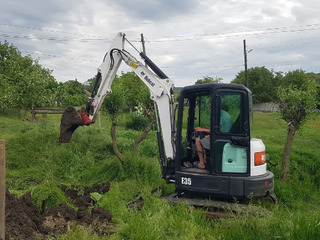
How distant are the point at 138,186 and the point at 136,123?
1184 centimetres

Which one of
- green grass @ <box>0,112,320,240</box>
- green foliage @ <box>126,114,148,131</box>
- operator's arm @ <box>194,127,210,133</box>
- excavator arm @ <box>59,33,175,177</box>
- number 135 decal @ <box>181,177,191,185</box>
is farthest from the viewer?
green foliage @ <box>126,114,148,131</box>

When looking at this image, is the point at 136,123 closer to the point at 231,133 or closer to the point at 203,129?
the point at 203,129

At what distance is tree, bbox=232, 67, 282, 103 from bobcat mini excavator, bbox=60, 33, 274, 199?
57.8 metres

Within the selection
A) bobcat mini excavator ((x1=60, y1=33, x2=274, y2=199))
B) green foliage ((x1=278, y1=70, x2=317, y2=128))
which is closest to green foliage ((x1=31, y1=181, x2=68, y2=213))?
bobcat mini excavator ((x1=60, y1=33, x2=274, y2=199))

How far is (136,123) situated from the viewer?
68.0 ft

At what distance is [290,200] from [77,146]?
22.9 ft

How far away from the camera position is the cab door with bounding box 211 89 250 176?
248 inches

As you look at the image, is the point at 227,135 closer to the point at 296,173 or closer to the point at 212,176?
the point at 212,176

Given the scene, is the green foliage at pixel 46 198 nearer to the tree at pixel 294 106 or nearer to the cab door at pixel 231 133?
the cab door at pixel 231 133

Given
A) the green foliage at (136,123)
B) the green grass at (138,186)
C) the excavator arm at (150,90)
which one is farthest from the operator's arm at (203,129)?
the green foliage at (136,123)

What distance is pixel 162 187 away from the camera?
28.9ft

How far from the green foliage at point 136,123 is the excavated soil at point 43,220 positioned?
45.2ft

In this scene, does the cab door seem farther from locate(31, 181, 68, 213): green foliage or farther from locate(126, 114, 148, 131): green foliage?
locate(126, 114, 148, 131): green foliage

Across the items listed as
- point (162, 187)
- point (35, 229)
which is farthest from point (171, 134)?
point (35, 229)
